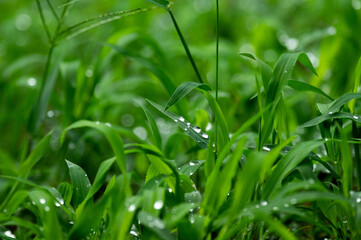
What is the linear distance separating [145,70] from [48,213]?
1409 mm

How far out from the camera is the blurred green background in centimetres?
162

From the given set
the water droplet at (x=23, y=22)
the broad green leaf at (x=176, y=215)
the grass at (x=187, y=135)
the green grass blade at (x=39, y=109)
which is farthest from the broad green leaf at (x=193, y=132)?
the water droplet at (x=23, y=22)

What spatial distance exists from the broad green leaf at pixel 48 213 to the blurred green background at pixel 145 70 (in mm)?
448

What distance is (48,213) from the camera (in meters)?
0.92

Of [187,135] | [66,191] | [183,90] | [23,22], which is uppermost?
[23,22]

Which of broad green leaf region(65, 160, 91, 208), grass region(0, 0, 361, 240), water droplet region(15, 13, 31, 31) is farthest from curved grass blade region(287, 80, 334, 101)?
water droplet region(15, 13, 31, 31)

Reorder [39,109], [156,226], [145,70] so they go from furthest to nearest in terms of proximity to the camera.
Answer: [145,70]
[39,109]
[156,226]

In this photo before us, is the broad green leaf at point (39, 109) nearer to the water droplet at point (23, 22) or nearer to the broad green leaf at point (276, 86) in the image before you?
the broad green leaf at point (276, 86)

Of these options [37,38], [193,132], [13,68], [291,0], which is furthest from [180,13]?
[193,132]

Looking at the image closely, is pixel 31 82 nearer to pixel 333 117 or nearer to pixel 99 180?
pixel 99 180

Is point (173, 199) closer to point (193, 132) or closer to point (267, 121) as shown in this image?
point (193, 132)

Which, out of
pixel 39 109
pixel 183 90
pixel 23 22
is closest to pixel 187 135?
pixel 183 90

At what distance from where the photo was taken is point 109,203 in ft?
3.16

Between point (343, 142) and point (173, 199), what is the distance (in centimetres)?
39
